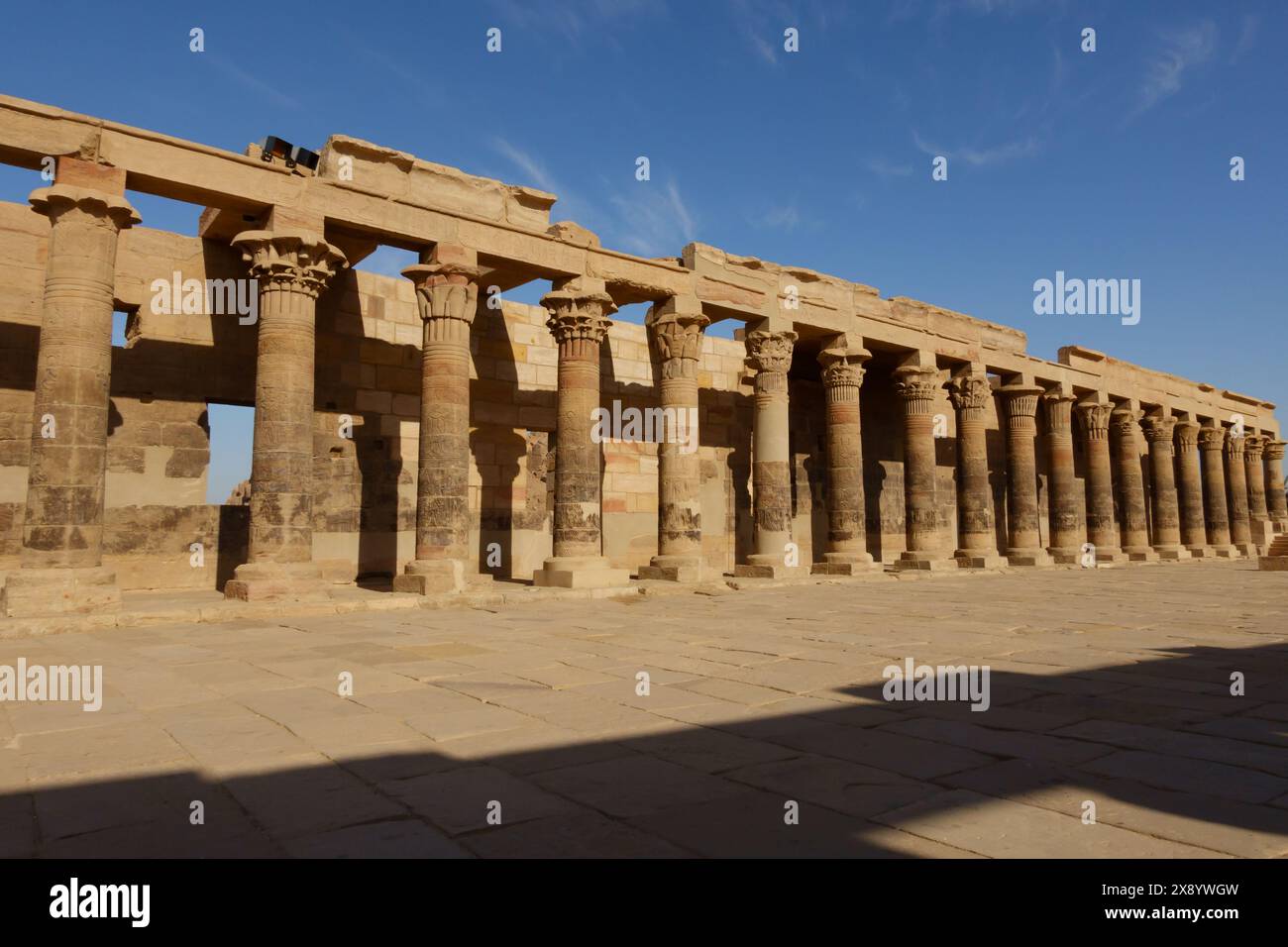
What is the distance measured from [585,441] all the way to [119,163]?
7748mm

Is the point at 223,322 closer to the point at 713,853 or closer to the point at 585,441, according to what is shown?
the point at 585,441

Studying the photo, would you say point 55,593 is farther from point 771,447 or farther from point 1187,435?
point 1187,435

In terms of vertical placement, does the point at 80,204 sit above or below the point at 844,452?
above

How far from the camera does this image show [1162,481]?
28.7m

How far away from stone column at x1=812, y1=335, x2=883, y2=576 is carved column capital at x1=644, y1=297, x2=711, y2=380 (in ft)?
13.1

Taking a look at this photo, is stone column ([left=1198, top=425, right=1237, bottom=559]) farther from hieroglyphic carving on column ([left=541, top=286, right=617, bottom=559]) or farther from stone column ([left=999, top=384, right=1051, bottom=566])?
hieroglyphic carving on column ([left=541, top=286, right=617, bottom=559])

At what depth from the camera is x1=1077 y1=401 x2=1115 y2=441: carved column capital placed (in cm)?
2592

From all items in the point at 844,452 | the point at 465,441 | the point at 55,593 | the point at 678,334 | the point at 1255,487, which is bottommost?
the point at 55,593

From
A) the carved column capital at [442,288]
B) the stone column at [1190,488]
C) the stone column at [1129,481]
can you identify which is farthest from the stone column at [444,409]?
the stone column at [1190,488]

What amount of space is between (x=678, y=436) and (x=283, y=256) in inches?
295

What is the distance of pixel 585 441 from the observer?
14.8m

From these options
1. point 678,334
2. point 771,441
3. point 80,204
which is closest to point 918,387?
point 771,441

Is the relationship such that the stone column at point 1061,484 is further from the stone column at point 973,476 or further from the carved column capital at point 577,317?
the carved column capital at point 577,317
